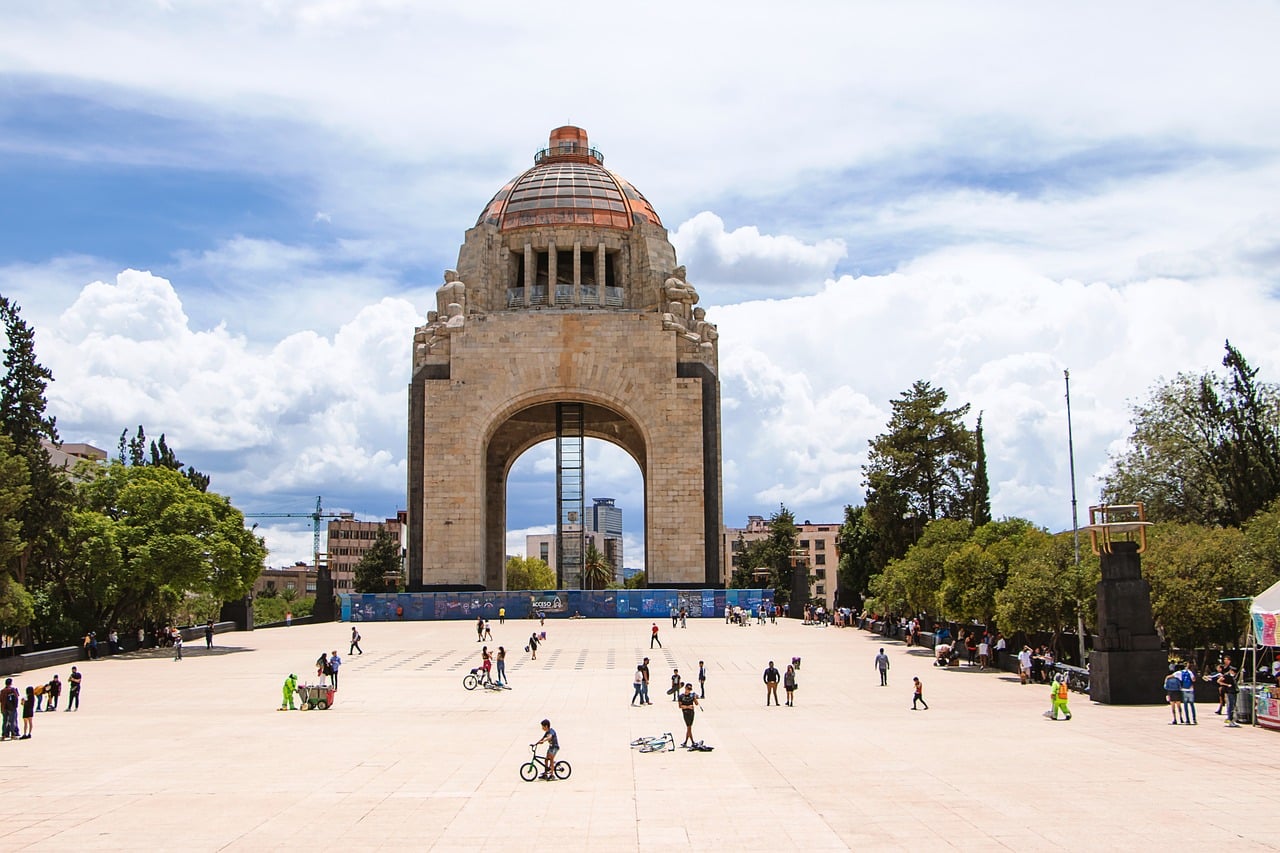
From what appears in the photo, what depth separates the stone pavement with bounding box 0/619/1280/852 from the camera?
35.8 feet

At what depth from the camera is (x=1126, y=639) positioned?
70.0 feet

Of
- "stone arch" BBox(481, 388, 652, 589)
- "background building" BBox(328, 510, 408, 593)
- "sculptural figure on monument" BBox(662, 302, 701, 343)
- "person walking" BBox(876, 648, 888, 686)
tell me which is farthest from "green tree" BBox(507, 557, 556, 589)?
"person walking" BBox(876, 648, 888, 686)

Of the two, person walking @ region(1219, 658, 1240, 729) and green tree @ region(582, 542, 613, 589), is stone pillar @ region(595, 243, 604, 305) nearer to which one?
green tree @ region(582, 542, 613, 589)

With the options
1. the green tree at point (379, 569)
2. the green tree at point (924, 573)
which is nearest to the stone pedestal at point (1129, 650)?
the green tree at point (924, 573)

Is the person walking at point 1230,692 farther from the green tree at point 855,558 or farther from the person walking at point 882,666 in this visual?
the green tree at point 855,558

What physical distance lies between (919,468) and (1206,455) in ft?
34.4

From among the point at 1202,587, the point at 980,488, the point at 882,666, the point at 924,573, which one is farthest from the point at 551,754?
the point at 980,488

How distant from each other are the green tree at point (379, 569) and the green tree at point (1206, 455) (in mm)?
48141

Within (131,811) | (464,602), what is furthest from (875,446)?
(131,811)

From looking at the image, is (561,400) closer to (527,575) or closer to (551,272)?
(551,272)

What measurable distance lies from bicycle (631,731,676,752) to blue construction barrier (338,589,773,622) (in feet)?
105

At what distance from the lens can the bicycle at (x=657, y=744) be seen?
16.0 metres

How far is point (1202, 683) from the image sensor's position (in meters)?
22.5

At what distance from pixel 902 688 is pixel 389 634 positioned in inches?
832
